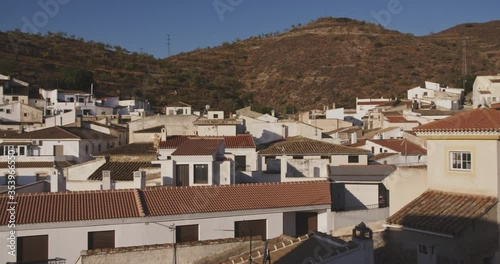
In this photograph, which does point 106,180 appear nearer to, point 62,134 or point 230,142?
point 230,142

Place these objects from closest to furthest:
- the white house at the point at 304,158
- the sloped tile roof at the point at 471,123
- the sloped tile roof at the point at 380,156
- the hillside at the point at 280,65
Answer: the sloped tile roof at the point at 471,123 < the white house at the point at 304,158 < the sloped tile roof at the point at 380,156 < the hillside at the point at 280,65

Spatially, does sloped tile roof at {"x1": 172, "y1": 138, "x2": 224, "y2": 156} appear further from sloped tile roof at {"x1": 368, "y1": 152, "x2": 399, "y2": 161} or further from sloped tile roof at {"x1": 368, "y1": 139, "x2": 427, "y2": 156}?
sloped tile roof at {"x1": 368, "y1": 139, "x2": 427, "y2": 156}

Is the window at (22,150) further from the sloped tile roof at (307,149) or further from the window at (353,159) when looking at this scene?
the window at (353,159)

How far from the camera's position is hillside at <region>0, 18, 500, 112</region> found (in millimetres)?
75312

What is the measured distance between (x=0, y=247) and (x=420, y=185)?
37.8ft

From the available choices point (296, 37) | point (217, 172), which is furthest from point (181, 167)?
point (296, 37)

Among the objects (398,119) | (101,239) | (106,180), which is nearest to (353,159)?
(106,180)

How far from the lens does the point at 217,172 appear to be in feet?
77.7

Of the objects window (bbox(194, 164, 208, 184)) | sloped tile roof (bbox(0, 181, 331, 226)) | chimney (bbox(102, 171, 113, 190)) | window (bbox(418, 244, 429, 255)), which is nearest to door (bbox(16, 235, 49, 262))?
sloped tile roof (bbox(0, 181, 331, 226))

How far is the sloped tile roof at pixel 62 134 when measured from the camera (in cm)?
3456

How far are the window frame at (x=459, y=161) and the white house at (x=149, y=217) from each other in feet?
22.4

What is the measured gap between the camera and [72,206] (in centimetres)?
1744

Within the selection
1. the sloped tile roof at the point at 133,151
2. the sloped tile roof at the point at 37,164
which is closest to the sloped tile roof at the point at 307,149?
the sloped tile roof at the point at 133,151

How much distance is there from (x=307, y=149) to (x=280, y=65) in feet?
248
